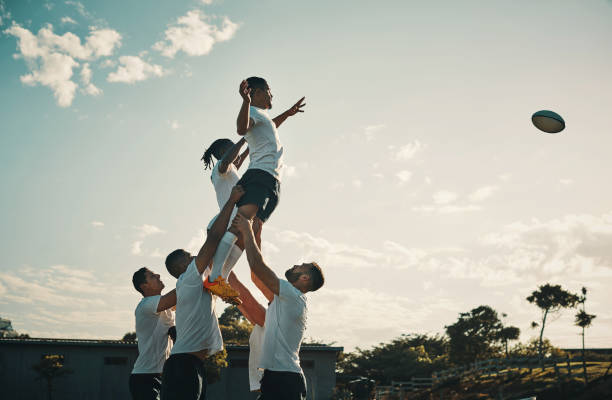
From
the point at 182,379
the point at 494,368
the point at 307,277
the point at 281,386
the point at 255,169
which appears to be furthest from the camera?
the point at 494,368

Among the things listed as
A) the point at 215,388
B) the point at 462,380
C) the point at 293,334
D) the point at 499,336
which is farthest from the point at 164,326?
the point at 499,336

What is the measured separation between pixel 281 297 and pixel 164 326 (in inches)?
85.0

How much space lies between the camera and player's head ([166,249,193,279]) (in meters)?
5.52

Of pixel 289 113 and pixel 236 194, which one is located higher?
pixel 289 113

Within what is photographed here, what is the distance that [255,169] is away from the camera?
17.8ft

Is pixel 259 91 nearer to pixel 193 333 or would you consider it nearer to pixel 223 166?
pixel 223 166

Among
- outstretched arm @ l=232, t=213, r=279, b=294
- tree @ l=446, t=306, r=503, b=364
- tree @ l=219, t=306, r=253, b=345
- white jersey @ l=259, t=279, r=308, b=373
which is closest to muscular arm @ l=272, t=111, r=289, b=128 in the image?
outstretched arm @ l=232, t=213, r=279, b=294

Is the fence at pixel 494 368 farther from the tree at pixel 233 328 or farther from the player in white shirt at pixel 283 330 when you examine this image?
the player in white shirt at pixel 283 330

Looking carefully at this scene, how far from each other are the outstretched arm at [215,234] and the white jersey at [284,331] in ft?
2.55

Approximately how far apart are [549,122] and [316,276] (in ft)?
30.4

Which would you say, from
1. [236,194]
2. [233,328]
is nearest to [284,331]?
[236,194]

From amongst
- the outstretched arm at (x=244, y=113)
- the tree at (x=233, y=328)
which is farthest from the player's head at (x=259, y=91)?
the tree at (x=233, y=328)

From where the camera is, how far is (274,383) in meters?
4.32

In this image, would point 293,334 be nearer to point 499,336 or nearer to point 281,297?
point 281,297
